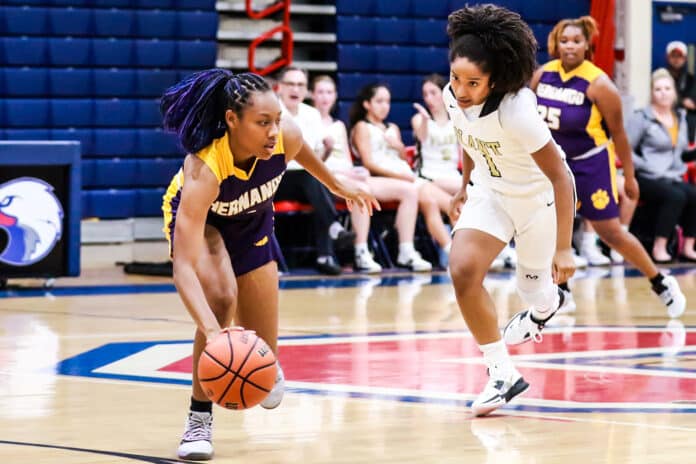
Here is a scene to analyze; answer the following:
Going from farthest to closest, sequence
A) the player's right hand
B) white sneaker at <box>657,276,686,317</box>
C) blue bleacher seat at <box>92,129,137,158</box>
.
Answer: blue bleacher seat at <box>92,129,137,158</box>, white sneaker at <box>657,276,686,317</box>, the player's right hand

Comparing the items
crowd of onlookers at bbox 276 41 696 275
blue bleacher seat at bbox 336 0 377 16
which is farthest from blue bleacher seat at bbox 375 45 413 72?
crowd of onlookers at bbox 276 41 696 275

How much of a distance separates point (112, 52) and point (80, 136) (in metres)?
0.80

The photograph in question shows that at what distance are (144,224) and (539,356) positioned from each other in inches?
250

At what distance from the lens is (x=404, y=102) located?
12.8m

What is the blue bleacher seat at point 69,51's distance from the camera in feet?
37.5

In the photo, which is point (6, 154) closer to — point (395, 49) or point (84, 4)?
point (84, 4)

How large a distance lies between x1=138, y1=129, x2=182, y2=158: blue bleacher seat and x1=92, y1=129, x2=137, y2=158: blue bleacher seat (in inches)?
2.6

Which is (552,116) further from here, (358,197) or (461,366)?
(358,197)

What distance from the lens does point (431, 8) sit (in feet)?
42.3

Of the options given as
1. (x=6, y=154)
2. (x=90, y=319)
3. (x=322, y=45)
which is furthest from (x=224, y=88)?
(x=322, y=45)

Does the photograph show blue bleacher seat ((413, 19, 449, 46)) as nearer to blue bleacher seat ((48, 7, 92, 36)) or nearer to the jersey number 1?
blue bleacher seat ((48, 7, 92, 36))

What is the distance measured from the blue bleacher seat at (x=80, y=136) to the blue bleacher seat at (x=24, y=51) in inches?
23.9

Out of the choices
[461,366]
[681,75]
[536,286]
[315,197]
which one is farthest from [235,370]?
[681,75]

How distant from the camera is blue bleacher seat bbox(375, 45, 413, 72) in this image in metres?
12.6
